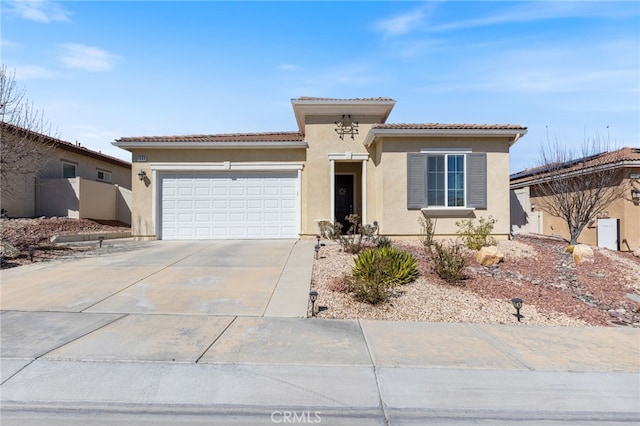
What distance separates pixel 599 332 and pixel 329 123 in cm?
1019

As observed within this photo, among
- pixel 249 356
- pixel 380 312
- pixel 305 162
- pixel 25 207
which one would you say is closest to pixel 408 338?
pixel 380 312

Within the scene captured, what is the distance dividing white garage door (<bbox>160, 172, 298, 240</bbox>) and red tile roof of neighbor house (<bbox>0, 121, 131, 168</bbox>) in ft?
14.7

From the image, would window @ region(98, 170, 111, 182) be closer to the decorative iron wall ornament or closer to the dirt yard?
the dirt yard

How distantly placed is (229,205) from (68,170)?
9918 mm

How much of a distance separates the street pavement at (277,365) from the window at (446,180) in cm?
657

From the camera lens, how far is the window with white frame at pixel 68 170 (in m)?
17.4

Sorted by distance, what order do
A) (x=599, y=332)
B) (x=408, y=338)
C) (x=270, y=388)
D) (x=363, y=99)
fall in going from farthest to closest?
(x=363, y=99), (x=599, y=332), (x=408, y=338), (x=270, y=388)

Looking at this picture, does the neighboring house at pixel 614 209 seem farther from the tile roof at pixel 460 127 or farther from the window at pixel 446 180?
the window at pixel 446 180

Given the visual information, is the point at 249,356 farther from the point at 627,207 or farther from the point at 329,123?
the point at 627,207

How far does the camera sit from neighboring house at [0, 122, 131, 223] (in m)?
12.4

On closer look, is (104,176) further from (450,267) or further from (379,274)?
(450,267)

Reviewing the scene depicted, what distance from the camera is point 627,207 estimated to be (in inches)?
520

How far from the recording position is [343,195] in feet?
49.2

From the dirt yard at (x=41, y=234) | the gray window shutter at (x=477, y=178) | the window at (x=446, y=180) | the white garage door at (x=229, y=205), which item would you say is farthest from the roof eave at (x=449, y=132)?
the dirt yard at (x=41, y=234)
